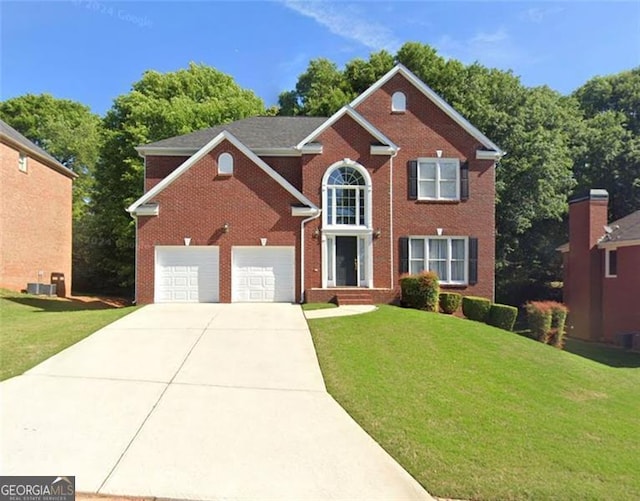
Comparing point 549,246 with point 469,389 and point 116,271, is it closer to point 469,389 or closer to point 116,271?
point 469,389

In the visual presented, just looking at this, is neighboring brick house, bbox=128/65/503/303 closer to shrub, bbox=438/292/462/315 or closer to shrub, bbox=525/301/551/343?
shrub, bbox=438/292/462/315

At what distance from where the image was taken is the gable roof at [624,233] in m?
19.8

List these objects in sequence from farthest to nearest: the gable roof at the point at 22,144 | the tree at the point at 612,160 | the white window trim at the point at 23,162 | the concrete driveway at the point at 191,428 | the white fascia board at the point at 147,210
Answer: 1. the tree at the point at 612,160
2. the white window trim at the point at 23,162
3. the gable roof at the point at 22,144
4. the white fascia board at the point at 147,210
5. the concrete driveway at the point at 191,428

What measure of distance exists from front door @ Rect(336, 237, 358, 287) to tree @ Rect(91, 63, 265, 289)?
13243mm

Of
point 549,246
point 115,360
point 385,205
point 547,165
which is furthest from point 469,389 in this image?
point 549,246

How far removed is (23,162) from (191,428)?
2217 centimetres

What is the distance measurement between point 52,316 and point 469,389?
12.5 meters

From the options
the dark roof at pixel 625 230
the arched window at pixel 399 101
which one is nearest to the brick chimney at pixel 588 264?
the dark roof at pixel 625 230

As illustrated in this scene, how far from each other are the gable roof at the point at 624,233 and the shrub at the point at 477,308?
8036mm

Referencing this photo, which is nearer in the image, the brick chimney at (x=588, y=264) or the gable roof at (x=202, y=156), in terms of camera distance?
the gable roof at (x=202, y=156)

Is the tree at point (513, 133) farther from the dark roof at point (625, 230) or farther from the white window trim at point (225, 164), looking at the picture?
the white window trim at point (225, 164)

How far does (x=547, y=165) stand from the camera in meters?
27.2

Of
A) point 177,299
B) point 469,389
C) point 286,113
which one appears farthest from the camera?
point 286,113

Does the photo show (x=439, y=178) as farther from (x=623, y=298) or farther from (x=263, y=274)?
(x=623, y=298)
